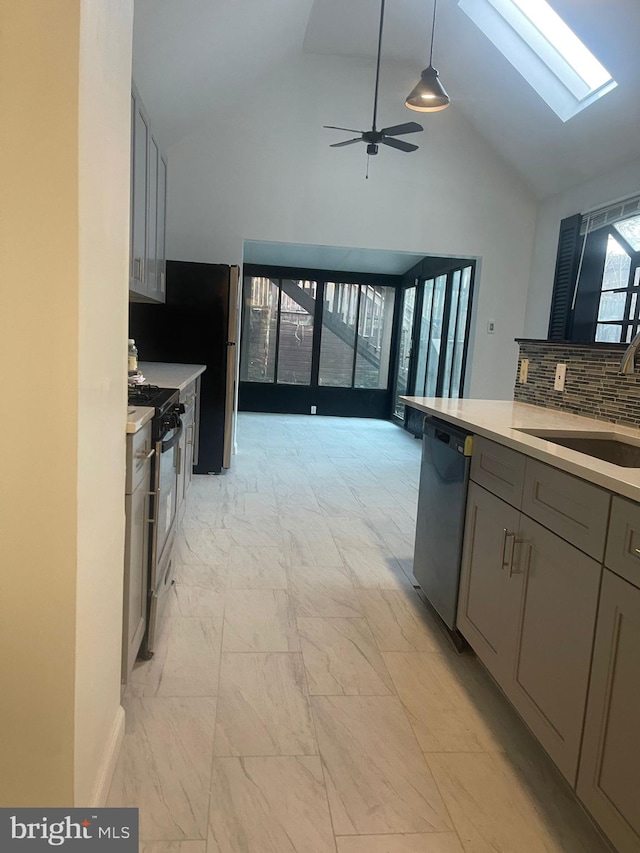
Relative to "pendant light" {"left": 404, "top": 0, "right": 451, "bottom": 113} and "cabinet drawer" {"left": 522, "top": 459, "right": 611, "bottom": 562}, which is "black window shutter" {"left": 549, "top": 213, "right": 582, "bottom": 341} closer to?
"pendant light" {"left": 404, "top": 0, "right": 451, "bottom": 113}

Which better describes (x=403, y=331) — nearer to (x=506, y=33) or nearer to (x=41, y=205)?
(x=506, y=33)

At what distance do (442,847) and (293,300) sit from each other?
318 inches

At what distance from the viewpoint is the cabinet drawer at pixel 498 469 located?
1918mm

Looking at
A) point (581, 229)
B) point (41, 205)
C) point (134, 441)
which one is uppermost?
point (581, 229)

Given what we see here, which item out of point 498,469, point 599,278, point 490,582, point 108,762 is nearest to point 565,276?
point 599,278

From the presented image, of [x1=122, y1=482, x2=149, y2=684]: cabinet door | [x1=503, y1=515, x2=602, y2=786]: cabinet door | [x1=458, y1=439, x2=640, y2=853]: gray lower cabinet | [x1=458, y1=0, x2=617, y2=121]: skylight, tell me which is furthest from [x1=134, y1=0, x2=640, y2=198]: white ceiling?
[x1=503, y1=515, x2=602, y2=786]: cabinet door

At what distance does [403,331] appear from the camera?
8.85 metres

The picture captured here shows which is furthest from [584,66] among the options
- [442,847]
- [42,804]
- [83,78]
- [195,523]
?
[42,804]

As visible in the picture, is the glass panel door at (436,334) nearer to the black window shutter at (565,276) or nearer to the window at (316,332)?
the window at (316,332)

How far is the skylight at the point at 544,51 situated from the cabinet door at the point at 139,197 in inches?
104

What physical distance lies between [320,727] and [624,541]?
1.12 m

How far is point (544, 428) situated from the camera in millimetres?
2193

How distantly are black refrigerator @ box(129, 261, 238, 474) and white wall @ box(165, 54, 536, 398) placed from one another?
74 centimetres

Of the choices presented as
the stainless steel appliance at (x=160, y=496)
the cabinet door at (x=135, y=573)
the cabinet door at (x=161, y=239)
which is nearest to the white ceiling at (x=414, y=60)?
the cabinet door at (x=161, y=239)
